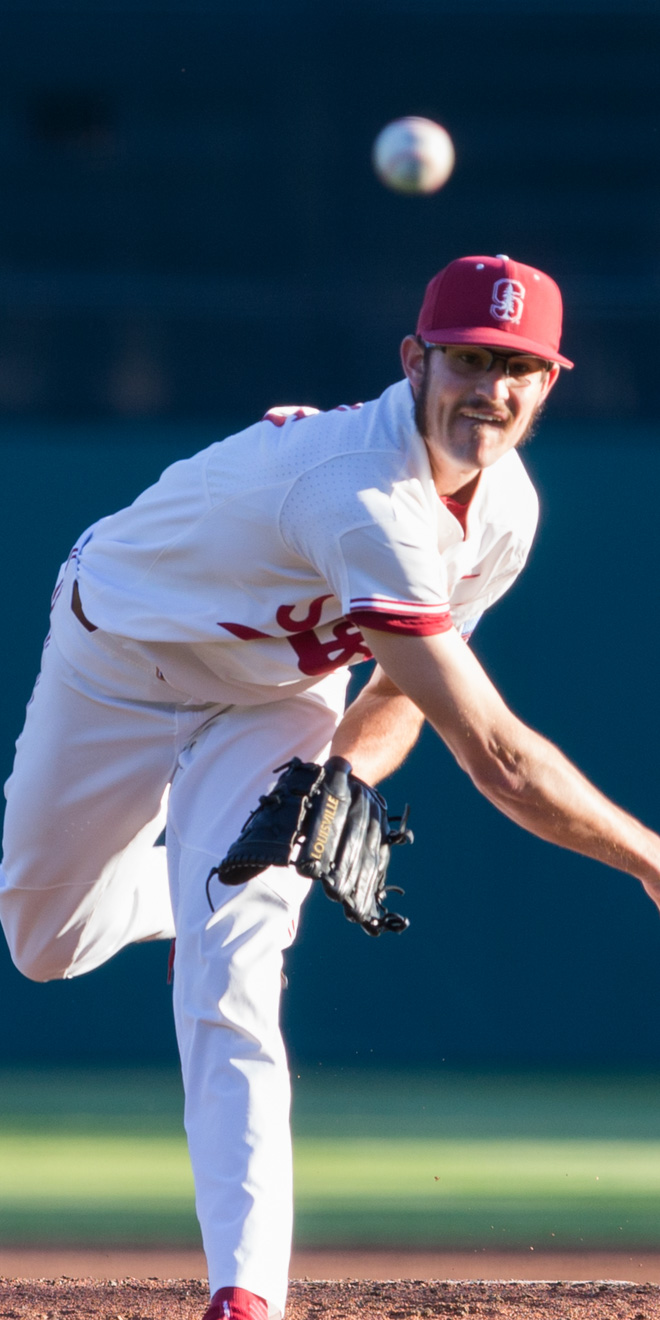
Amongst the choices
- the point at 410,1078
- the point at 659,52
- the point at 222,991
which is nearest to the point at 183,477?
the point at 222,991

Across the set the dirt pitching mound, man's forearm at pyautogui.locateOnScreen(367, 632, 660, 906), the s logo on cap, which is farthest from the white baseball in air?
the dirt pitching mound

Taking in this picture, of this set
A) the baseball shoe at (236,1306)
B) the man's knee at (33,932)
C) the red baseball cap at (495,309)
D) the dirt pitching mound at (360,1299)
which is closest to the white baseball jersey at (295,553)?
the red baseball cap at (495,309)

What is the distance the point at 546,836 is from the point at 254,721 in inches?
20.4

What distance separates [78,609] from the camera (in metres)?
2.18

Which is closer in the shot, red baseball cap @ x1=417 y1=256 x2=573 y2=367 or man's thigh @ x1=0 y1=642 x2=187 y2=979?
red baseball cap @ x1=417 y1=256 x2=573 y2=367

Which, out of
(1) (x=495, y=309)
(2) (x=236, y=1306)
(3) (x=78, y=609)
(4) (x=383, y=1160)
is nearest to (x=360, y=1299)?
(2) (x=236, y=1306)

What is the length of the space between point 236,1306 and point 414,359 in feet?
3.74

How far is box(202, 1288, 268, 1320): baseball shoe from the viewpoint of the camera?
171 cm

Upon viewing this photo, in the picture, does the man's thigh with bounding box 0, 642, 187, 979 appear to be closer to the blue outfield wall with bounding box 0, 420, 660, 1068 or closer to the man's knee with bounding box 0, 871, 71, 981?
the man's knee with bounding box 0, 871, 71, 981

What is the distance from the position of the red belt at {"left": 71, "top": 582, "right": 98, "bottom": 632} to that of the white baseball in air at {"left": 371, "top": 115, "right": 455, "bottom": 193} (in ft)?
5.88

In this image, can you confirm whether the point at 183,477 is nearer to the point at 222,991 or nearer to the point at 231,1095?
the point at 222,991

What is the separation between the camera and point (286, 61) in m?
3.61

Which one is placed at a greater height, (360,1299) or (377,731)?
(377,731)

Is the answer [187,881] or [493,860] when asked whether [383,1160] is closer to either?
[493,860]
